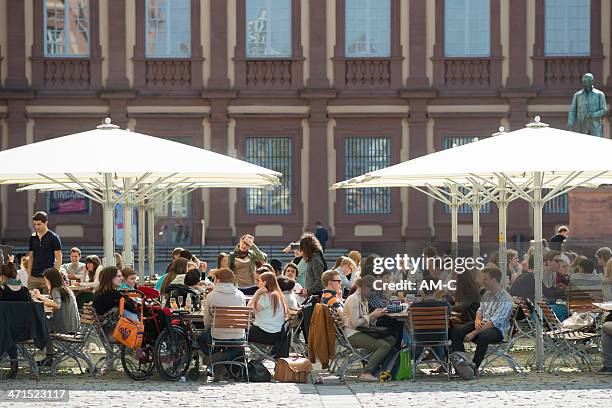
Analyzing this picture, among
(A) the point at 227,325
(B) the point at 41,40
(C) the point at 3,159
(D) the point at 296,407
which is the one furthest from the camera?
(B) the point at 41,40

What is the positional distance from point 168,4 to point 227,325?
24145 mm

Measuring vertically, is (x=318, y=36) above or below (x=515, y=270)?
above

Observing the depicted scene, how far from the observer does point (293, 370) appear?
14.0 m

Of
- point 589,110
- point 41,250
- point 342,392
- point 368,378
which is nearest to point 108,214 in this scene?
point 41,250

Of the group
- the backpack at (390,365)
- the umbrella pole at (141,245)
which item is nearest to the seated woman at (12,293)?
the backpack at (390,365)

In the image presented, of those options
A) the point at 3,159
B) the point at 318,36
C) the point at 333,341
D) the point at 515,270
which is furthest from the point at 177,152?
the point at 318,36

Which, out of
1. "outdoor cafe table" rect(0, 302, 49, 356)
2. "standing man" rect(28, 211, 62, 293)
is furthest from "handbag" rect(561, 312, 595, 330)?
"standing man" rect(28, 211, 62, 293)

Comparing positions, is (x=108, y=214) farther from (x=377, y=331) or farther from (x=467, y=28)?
(x=467, y=28)

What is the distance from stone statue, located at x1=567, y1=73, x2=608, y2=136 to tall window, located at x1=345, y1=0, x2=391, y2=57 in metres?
9.49

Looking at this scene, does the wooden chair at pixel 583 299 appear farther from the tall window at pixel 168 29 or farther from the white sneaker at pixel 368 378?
the tall window at pixel 168 29

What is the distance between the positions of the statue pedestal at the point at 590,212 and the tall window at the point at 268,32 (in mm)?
10732

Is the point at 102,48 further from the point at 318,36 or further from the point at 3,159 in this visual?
the point at 3,159

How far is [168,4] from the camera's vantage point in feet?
122

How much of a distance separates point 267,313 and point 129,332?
5.25 feet
